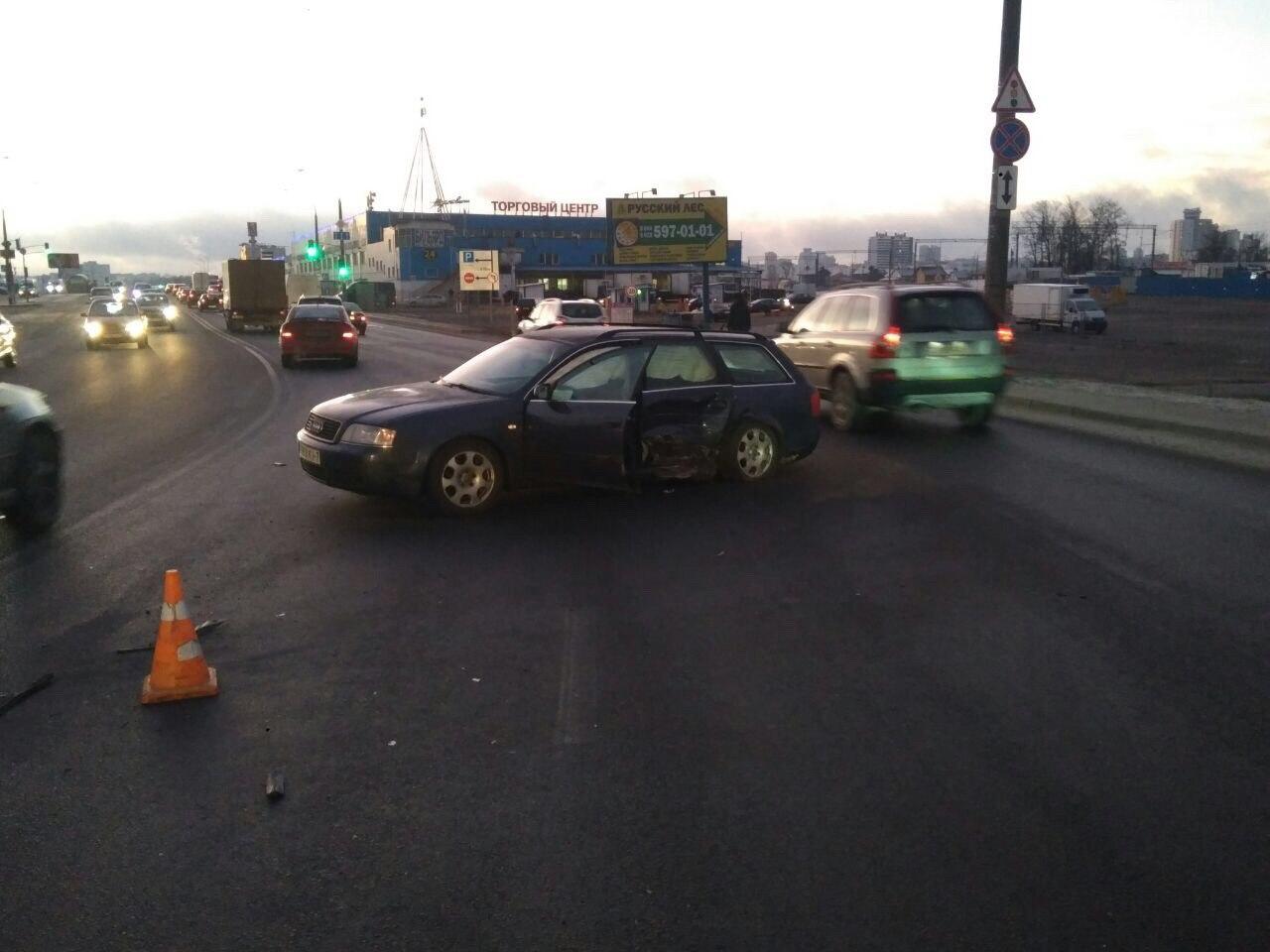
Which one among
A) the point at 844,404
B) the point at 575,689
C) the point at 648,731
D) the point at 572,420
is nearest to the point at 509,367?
the point at 572,420

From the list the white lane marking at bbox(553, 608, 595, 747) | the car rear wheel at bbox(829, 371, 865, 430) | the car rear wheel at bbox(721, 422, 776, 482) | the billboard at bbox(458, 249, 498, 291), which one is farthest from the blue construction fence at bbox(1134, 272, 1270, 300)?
the white lane marking at bbox(553, 608, 595, 747)

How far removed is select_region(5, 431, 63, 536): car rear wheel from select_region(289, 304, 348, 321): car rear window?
19886 millimetres

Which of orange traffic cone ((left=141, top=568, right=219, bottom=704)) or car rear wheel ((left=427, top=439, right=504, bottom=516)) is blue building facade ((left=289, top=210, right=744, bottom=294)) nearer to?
car rear wheel ((left=427, top=439, right=504, bottom=516))

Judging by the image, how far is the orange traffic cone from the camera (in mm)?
5434

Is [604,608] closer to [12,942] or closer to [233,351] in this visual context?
[12,942]

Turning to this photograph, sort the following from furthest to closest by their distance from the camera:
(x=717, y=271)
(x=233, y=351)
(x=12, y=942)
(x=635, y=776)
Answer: (x=717, y=271) → (x=233, y=351) → (x=635, y=776) → (x=12, y=942)

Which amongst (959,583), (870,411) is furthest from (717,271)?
(959,583)

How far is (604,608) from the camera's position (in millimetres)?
6977

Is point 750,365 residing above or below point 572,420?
above

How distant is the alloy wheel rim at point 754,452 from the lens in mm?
11033

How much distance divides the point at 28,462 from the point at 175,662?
4.26 metres

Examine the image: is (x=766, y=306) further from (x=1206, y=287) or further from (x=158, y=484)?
(x=158, y=484)

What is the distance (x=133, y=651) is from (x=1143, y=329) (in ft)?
162

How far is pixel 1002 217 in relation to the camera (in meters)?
20.9
